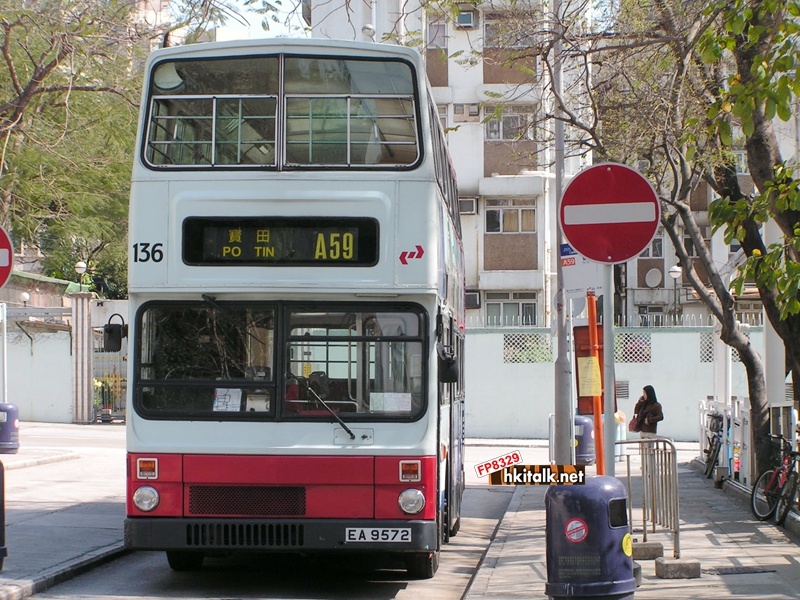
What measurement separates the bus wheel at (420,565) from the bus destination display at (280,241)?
→ 98.5 inches

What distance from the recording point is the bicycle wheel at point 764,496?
13500mm

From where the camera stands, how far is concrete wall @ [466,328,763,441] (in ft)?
99.9

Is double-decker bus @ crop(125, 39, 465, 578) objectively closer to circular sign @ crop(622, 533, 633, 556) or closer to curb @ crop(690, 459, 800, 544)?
circular sign @ crop(622, 533, 633, 556)

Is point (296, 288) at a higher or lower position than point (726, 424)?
higher

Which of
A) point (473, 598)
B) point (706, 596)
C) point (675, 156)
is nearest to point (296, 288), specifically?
point (473, 598)

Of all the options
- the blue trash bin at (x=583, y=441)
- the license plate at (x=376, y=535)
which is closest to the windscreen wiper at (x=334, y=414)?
the license plate at (x=376, y=535)

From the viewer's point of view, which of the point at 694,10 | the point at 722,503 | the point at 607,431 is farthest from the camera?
the point at 722,503

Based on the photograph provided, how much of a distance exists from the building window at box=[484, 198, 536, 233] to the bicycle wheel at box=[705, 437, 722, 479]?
1734 cm

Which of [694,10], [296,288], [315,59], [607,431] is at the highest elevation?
[694,10]

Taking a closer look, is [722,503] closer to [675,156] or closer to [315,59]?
[675,156]

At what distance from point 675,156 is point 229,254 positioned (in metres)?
11.4

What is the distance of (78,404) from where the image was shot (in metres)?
33.3

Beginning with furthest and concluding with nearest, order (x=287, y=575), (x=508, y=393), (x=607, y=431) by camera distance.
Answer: (x=508, y=393) < (x=287, y=575) < (x=607, y=431)

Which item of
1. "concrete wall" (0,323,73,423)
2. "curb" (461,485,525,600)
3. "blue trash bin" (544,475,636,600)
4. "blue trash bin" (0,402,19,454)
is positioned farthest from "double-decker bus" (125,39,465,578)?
"concrete wall" (0,323,73,423)
